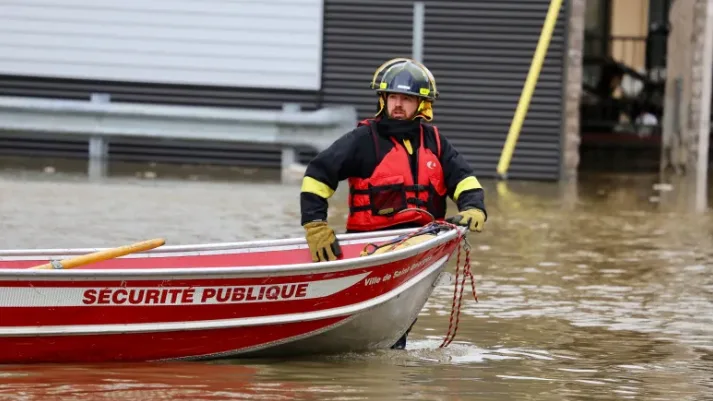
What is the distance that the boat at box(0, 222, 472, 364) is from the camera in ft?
25.3

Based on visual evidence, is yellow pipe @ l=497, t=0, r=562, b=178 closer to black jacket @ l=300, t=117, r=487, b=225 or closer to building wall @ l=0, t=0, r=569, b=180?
building wall @ l=0, t=0, r=569, b=180

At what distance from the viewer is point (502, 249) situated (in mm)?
13500

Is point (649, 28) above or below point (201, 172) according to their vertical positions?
Answer: above

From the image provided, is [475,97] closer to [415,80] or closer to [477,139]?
[477,139]

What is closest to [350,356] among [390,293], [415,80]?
[390,293]

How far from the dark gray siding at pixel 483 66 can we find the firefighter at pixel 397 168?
11.6m

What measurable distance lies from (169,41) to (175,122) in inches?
47.0

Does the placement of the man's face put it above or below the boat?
above

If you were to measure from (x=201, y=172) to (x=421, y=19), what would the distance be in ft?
10.8

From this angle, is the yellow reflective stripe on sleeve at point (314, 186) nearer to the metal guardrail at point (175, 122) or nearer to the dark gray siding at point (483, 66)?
the metal guardrail at point (175, 122)

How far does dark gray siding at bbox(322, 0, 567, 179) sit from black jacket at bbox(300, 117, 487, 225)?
38.1ft

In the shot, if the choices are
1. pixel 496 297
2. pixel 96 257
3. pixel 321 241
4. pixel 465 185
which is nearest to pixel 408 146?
pixel 465 185

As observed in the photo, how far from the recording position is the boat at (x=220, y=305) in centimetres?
772

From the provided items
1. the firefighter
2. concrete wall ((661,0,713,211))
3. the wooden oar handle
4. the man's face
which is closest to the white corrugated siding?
concrete wall ((661,0,713,211))
